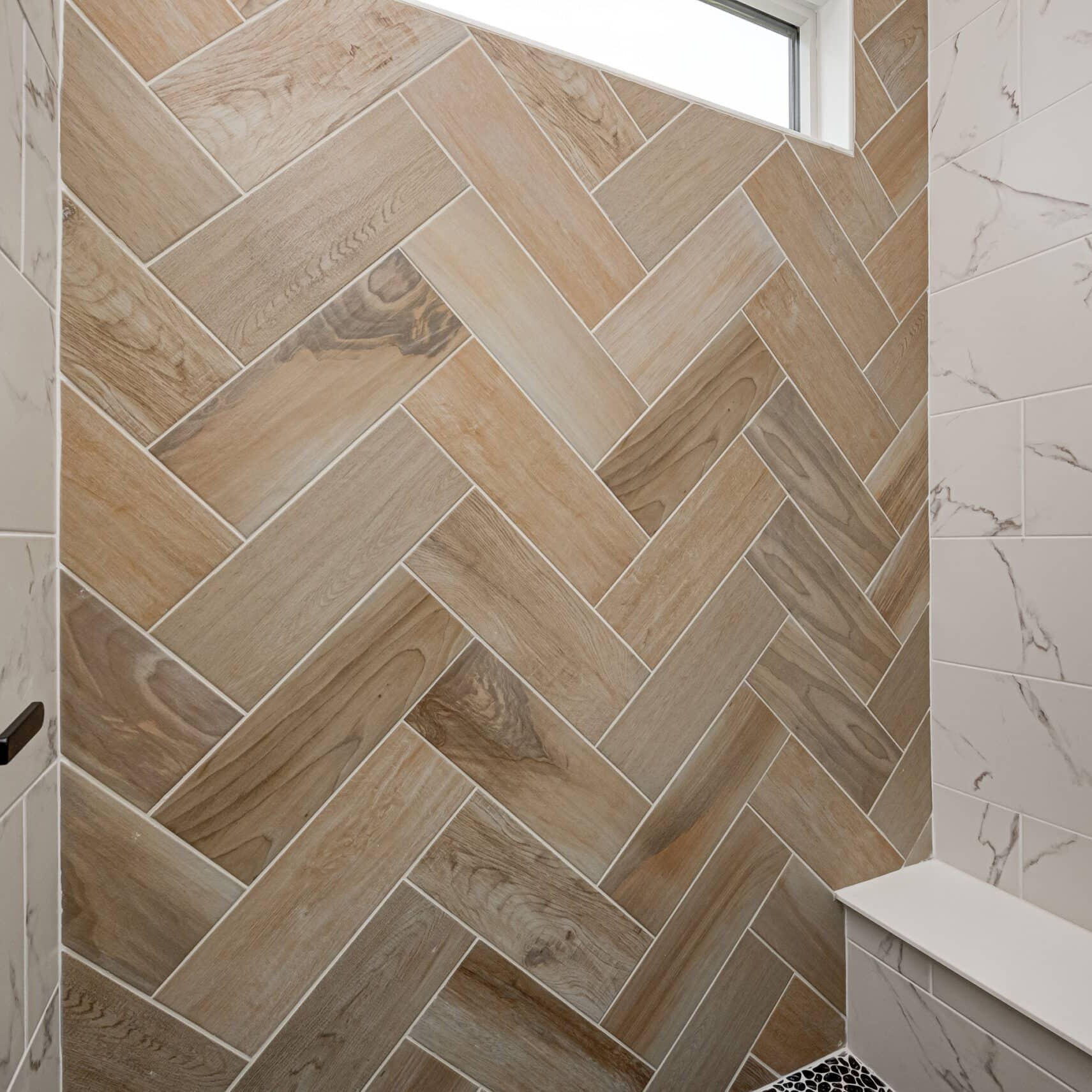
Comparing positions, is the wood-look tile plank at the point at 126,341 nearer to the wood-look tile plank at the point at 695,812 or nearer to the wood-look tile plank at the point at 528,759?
the wood-look tile plank at the point at 528,759

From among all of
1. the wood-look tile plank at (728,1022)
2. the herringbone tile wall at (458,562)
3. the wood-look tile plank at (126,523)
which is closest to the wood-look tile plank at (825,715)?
the herringbone tile wall at (458,562)

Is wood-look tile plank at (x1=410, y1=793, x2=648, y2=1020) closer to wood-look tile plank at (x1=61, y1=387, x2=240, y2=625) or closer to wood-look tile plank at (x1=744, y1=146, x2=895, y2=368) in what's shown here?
wood-look tile plank at (x1=61, y1=387, x2=240, y2=625)

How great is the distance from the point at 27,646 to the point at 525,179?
36.7 inches

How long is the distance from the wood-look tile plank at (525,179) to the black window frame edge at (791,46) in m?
0.66

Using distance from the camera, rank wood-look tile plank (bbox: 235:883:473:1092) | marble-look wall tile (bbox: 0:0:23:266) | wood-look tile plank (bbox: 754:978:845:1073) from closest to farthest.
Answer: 1. marble-look wall tile (bbox: 0:0:23:266)
2. wood-look tile plank (bbox: 235:883:473:1092)
3. wood-look tile plank (bbox: 754:978:845:1073)

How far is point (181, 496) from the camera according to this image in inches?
34.2

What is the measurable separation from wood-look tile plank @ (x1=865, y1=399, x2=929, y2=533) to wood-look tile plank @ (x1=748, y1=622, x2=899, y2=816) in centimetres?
36

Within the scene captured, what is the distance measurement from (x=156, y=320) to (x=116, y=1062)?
912 millimetres

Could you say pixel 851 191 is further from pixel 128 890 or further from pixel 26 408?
pixel 128 890

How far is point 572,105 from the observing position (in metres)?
1.11

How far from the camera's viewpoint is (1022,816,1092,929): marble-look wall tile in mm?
1218

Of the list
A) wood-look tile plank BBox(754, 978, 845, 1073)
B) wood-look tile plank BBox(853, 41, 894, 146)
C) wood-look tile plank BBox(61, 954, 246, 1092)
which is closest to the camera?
wood-look tile plank BBox(61, 954, 246, 1092)

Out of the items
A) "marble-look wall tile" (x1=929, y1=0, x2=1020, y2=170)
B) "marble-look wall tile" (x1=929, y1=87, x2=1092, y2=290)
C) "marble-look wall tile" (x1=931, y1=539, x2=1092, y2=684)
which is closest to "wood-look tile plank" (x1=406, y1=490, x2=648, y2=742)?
"marble-look wall tile" (x1=931, y1=539, x2=1092, y2=684)

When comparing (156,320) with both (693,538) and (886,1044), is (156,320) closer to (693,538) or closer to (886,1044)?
(693,538)
